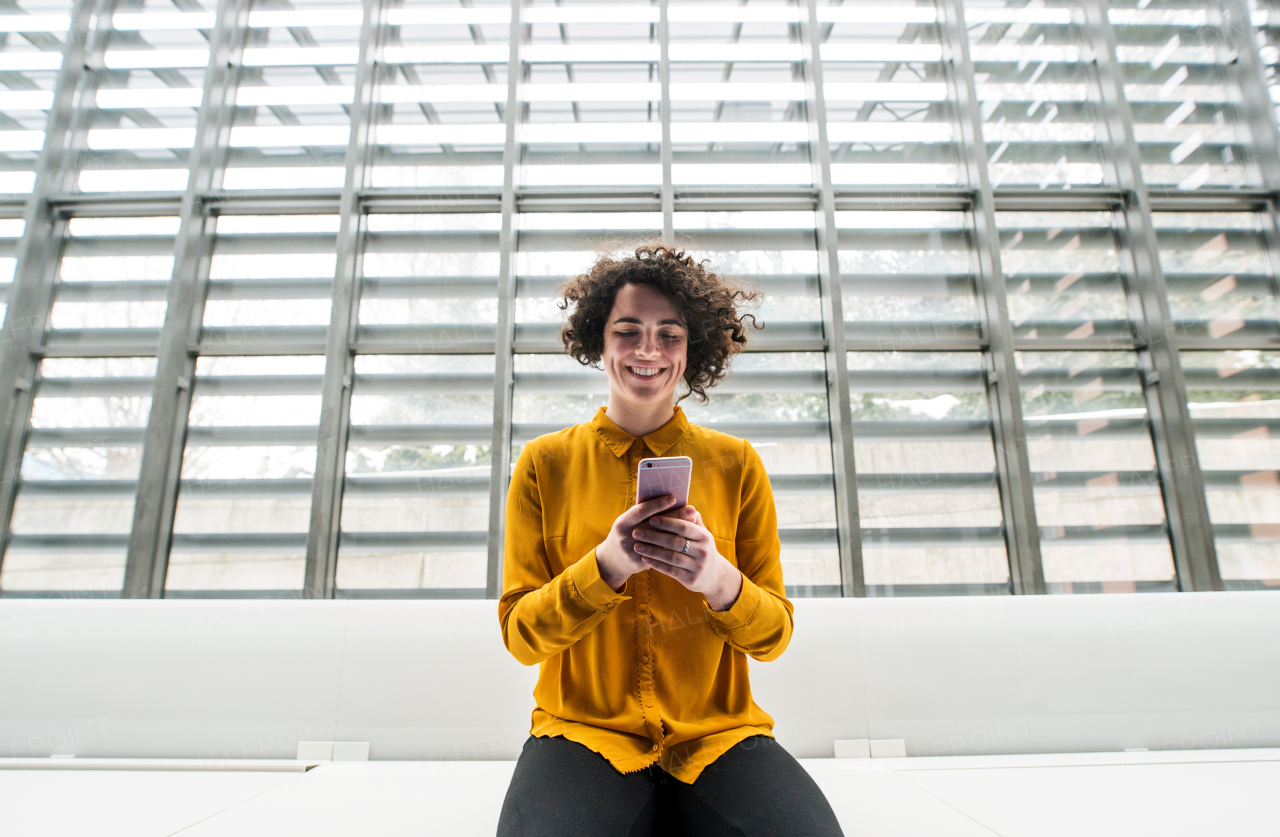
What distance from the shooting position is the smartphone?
92 cm

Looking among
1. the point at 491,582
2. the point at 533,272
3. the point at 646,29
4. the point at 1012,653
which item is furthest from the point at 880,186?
the point at 491,582

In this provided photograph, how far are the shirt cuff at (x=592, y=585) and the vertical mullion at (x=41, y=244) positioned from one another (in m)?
4.92

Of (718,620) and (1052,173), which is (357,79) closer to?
(718,620)

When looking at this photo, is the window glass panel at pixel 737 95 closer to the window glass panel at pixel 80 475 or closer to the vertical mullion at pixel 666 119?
the vertical mullion at pixel 666 119

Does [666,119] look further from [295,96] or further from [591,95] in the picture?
[295,96]

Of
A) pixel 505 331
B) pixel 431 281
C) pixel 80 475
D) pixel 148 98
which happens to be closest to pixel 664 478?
pixel 505 331

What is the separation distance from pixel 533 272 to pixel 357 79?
1.84m

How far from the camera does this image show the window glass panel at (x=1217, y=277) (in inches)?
159

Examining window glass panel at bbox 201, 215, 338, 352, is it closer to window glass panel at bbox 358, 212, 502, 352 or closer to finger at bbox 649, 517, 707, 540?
window glass panel at bbox 358, 212, 502, 352

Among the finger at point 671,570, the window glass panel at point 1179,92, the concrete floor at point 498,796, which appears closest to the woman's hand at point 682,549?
the finger at point 671,570

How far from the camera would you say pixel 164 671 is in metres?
1.85

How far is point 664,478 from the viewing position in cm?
94

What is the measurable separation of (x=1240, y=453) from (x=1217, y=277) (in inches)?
48.4

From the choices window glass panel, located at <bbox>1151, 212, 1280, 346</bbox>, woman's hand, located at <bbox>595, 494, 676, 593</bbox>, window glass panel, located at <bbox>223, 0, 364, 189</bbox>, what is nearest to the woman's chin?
woman's hand, located at <bbox>595, 494, 676, 593</bbox>
